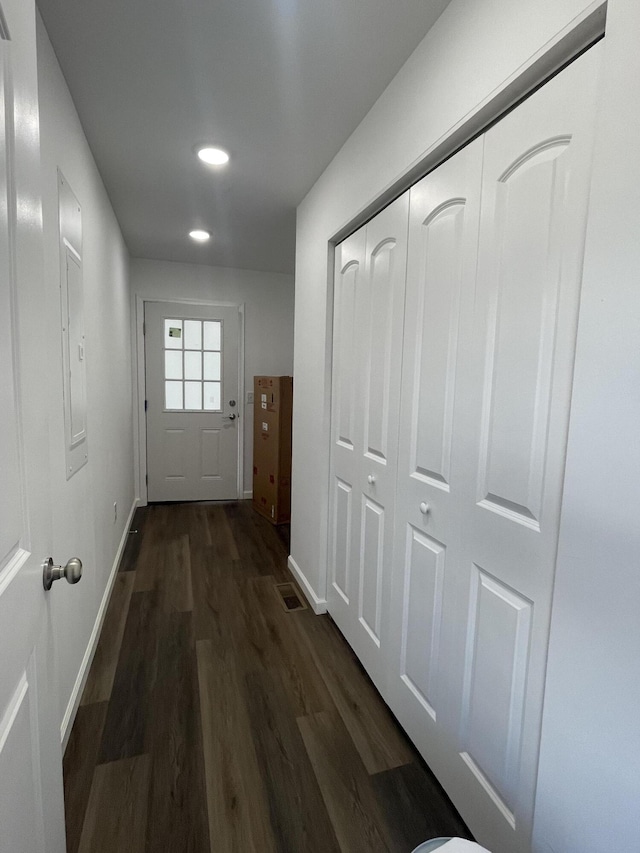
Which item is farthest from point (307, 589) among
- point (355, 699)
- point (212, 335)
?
point (212, 335)

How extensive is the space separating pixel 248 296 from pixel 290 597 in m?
3.03

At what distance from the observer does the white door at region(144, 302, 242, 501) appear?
4.16 m

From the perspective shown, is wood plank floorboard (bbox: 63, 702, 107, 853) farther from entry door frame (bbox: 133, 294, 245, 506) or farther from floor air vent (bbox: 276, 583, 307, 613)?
entry door frame (bbox: 133, 294, 245, 506)

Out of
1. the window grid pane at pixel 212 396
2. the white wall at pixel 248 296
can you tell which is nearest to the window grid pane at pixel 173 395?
the window grid pane at pixel 212 396

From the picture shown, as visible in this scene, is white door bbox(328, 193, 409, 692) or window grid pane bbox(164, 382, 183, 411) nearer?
white door bbox(328, 193, 409, 692)

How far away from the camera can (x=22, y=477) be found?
2.35ft

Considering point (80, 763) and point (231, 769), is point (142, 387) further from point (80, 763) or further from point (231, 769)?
point (231, 769)

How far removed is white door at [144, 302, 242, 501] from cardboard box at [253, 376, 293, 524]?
468 millimetres

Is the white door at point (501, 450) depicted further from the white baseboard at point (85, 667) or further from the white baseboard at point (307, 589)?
the white baseboard at point (85, 667)

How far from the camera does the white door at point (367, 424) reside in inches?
63.9

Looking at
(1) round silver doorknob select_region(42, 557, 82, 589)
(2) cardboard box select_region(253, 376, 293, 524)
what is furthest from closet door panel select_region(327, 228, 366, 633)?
(2) cardboard box select_region(253, 376, 293, 524)

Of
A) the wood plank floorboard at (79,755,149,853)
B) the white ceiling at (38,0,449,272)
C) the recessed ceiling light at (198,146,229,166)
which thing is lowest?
the wood plank floorboard at (79,755,149,853)

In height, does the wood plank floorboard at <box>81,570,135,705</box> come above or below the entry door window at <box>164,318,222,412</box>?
below

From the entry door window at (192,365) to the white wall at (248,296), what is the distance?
28 cm
